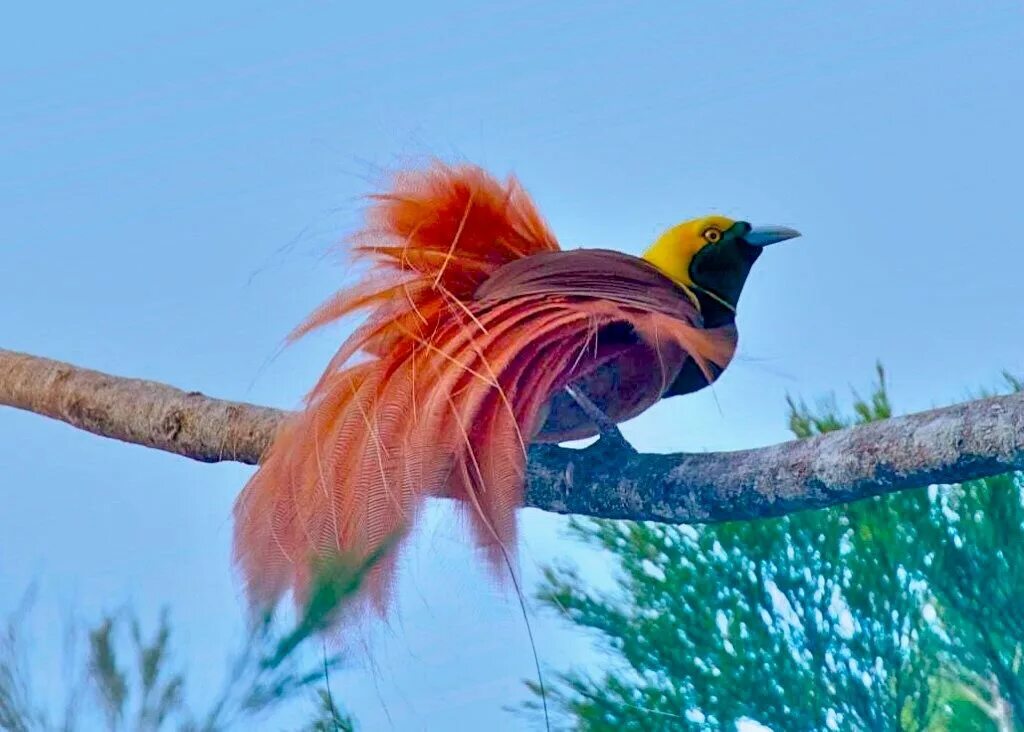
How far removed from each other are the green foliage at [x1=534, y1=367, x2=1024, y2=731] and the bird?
0.33ft

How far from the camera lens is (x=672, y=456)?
560mm

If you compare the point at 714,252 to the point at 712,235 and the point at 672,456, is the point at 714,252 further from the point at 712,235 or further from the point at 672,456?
the point at 672,456

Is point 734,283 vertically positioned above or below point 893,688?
above

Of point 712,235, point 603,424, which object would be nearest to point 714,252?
point 712,235

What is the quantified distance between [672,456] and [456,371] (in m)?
0.10

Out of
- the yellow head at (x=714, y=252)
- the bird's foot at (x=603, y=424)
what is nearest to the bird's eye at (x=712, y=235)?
the yellow head at (x=714, y=252)

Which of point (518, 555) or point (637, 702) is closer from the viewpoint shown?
point (518, 555)

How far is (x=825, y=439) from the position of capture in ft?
1.68

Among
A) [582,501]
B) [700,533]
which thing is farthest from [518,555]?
[700,533]

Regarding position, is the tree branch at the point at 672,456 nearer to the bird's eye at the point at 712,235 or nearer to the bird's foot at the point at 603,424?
the bird's foot at the point at 603,424

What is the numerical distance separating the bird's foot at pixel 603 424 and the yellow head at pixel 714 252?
10 centimetres

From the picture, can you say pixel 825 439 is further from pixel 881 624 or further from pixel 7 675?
pixel 7 675

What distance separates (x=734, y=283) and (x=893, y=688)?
21cm

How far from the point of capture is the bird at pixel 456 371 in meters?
0.52
